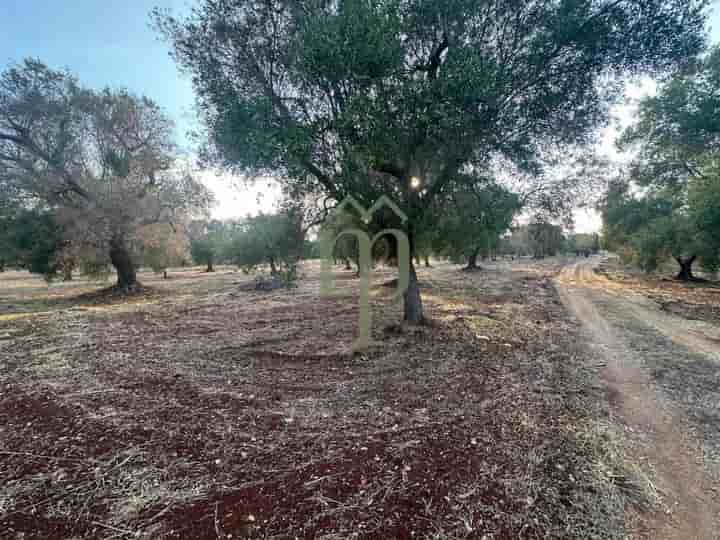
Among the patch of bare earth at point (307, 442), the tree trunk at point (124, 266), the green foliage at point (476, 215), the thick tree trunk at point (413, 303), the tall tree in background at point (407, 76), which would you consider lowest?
the patch of bare earth at point (307, 442)

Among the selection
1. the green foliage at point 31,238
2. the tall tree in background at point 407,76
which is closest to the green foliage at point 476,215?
the tall tree in background at point 407,76

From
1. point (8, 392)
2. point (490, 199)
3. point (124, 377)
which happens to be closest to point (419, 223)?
point (490, 199)

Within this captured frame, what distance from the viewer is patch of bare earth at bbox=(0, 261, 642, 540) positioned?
2363 mm

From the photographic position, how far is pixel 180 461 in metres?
3.04

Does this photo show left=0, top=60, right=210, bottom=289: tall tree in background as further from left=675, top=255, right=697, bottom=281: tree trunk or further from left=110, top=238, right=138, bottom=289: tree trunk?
left=675, top=255, right=697, bottom=281: tree trunk

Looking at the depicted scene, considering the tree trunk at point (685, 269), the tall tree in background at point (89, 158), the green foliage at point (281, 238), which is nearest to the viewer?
the green foliage at point (281, 238)

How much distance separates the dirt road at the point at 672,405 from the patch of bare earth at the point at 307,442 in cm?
33

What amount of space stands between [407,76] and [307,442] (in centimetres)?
705

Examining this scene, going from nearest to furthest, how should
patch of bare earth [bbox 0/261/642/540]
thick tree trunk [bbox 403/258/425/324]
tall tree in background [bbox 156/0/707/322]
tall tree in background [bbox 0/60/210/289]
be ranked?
patch of bare earth [bbox 0/261/642/540] < tall tree in background [bbox 156/0/707/322] < thick tree trunk [bbox 403/258/425/324] < tall tree in background [bbox 0/60/210/289]

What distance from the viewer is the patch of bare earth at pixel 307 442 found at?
2363 millimetres

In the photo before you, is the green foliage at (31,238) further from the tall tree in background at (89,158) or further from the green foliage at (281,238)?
the green foliage at (281,238)

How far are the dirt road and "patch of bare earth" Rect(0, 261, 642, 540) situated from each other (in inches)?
12.8

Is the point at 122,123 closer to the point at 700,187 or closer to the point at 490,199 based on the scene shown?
the point at 490,199

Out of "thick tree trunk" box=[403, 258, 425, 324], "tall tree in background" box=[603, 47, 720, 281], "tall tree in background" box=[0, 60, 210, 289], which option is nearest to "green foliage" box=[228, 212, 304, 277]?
"thick tree trunk" box=[403, 258, 425, 324]
